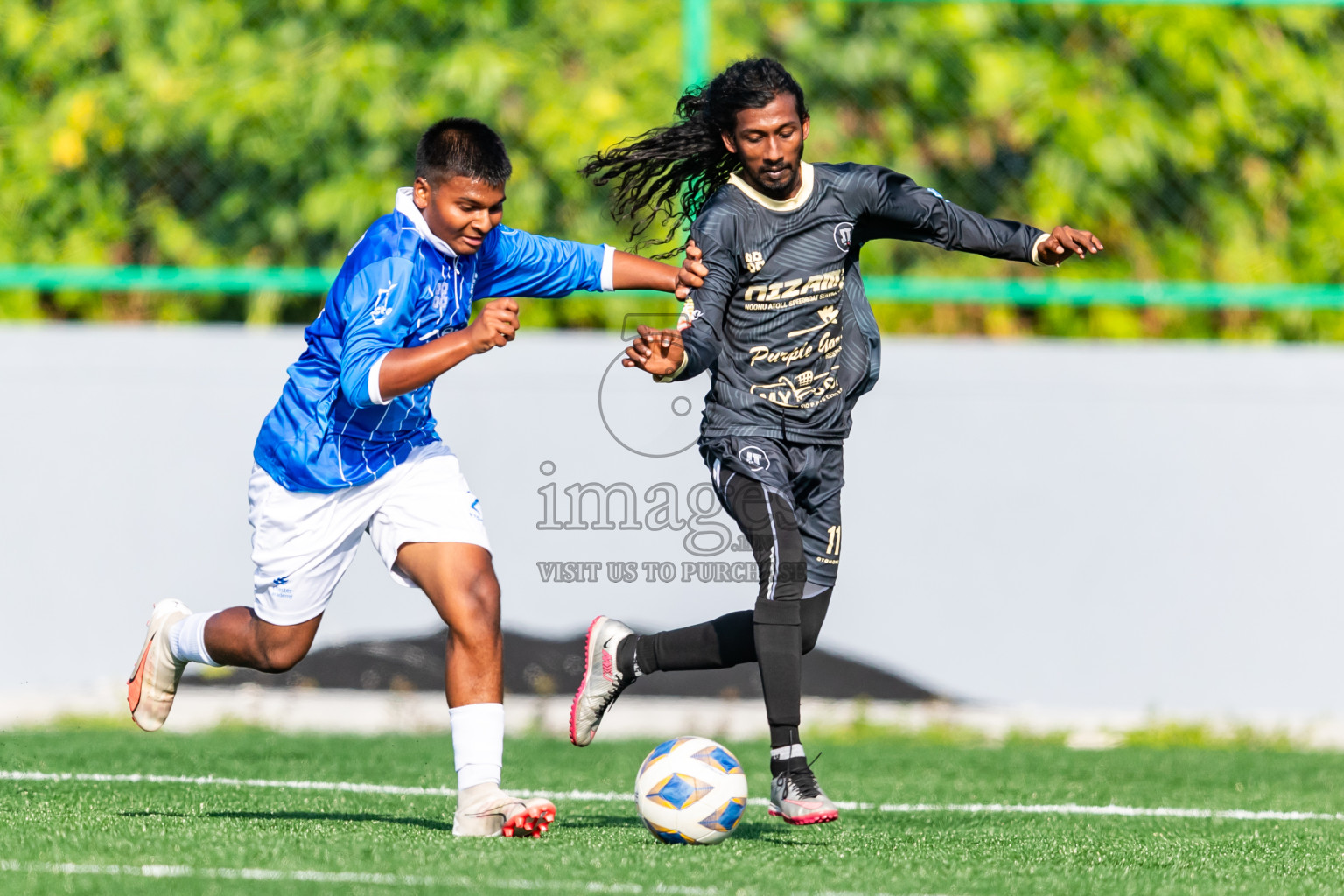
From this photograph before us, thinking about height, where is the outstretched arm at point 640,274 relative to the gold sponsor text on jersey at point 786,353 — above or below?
above

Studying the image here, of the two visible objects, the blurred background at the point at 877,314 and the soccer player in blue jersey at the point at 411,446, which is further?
the blurred background at the point at 877,314

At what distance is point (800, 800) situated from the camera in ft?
15.4

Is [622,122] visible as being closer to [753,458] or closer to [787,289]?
[787,289]

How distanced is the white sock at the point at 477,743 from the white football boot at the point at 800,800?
2.48ft

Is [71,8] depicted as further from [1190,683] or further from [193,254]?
[1190,683]

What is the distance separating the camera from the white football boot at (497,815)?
4500 mm

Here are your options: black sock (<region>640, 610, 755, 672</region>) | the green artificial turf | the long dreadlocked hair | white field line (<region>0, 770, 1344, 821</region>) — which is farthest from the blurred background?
black sock (<region>640, 610, 755, 672</region>)

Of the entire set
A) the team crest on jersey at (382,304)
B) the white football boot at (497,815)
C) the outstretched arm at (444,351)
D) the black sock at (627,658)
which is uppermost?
the team crest on jersey at (382,304)

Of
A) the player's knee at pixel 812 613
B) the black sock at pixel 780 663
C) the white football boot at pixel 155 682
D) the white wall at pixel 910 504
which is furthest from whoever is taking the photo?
the white wall at pixel 910 504

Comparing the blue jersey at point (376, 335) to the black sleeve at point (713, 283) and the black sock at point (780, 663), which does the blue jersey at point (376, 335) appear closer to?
the black sleeve at point (713, 283)

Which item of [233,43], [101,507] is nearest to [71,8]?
[233,43]

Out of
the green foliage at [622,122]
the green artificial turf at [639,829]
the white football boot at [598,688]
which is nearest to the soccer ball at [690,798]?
the green artificial turf at [639,829]

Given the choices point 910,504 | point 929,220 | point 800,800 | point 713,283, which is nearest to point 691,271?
point 713,283

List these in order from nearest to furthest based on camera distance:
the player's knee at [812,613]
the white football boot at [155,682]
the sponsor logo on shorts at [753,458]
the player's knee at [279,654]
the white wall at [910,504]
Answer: the sponsor logo on shorts at [753,458] → the player's knee at [279,654] → the player's knee at [812,613] → the white football boot at [155,682] → the white wall at [910,504]
